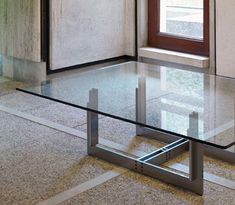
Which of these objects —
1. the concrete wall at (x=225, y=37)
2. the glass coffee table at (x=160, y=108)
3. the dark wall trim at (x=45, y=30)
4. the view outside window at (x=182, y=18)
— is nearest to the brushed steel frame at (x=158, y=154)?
the glass coffee table at (x=160, y=108)

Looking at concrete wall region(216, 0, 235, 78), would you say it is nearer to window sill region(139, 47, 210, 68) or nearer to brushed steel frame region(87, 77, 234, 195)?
window sill region(139, 47, 210, 68)

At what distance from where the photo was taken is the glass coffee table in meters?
1.90

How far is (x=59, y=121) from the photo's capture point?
2.96 metres

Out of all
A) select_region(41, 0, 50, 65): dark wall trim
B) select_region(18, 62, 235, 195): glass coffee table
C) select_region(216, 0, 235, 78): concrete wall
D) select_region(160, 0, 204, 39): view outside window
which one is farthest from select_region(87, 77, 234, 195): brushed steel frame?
select_region(160, 0, 204, 39): view outside window

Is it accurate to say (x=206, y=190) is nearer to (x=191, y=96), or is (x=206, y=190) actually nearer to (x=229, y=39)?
(x=191, y=96)

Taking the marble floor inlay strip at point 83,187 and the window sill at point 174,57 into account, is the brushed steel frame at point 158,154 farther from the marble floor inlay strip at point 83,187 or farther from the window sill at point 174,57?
the window sill at point 174,57

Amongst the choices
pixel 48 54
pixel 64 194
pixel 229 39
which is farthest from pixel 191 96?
pixel 48 54

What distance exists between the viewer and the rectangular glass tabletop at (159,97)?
6.10 feet

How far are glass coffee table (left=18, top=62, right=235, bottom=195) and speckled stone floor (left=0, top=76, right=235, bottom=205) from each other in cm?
6

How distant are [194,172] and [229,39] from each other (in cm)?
166

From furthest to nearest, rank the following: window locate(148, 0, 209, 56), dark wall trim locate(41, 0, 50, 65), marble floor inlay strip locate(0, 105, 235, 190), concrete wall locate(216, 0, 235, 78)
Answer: window locate(148, 0, 209, 56)
dark wall trim locate(41, 0, 50, 65)
concrete wall locate(216, 0, 235, 78)
marble floor inlay strip locate(0, 105, 235, 190)

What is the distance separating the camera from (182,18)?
396 cm

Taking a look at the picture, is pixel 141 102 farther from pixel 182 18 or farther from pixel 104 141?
pixel 182 18

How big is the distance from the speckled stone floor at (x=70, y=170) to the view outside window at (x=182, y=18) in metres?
1.30
